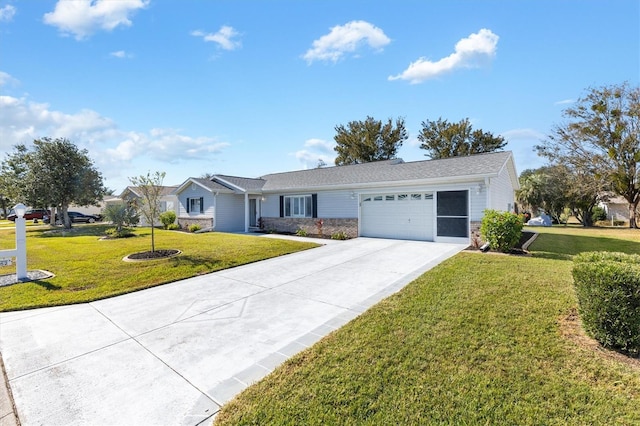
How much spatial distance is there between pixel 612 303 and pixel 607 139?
29902 mm

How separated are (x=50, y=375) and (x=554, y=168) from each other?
115 feet

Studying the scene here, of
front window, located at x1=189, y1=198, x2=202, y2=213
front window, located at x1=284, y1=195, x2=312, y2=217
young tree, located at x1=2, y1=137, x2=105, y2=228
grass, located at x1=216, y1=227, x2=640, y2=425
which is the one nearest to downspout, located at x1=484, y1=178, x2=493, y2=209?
grass, located at x1=216, y1=227, x2=640, y2=425

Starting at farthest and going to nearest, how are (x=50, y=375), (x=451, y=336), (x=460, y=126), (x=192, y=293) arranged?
1. (x=460, y=126)
2. (x=192, y=293)
3. (x=451, y=336)
4. (x=50, y=375)

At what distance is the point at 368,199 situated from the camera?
1475cm

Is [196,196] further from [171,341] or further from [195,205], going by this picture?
[171,341]

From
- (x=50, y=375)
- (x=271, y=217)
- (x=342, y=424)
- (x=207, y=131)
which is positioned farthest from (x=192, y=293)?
(x=207, y=131)

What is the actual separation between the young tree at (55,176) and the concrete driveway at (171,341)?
2206cm

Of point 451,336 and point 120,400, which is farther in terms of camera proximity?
point 451,336

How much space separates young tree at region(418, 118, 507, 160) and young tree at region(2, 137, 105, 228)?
32.7 m

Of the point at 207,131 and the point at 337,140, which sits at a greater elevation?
the point at 337,140

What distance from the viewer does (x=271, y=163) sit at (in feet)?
106

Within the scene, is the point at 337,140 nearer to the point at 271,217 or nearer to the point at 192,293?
the point at 271,217

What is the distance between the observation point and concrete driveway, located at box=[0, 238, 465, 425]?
2.76m

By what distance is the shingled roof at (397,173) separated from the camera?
472 inches
